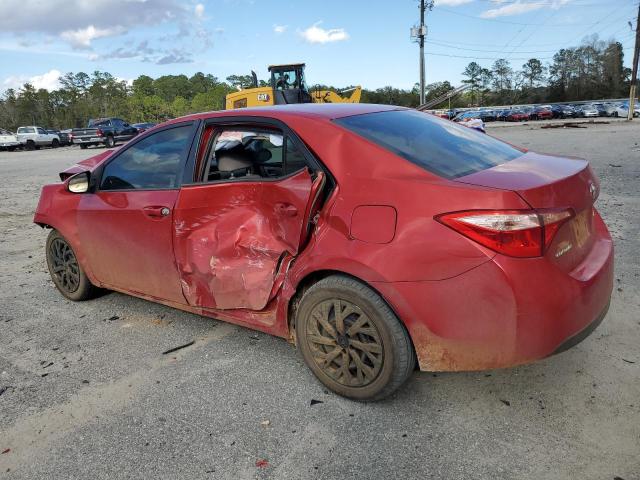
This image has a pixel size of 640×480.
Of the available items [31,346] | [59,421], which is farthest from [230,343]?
[31,346]

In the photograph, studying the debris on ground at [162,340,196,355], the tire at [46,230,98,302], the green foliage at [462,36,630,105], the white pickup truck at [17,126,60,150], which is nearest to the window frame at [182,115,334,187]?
the debris on ground at [162,340,196,355]

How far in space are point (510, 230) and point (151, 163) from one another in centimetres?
257

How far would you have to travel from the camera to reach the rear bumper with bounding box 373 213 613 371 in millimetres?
2180

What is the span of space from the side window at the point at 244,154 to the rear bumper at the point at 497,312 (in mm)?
1173

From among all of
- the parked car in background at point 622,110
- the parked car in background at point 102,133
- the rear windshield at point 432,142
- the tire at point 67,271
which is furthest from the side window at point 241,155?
the parked car in background at point 622,110

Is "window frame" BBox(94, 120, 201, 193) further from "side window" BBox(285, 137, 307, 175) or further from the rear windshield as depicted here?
the rear windshield

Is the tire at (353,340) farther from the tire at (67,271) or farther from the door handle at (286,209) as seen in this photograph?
the tire at (67,271)

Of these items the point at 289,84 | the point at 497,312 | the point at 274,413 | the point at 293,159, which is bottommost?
the point at 274,413

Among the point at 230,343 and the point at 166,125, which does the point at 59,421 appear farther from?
the point at 166,125

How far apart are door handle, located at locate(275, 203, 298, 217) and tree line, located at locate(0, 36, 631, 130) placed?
198ft

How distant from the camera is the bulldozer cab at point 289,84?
18.6m

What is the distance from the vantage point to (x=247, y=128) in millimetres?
3176

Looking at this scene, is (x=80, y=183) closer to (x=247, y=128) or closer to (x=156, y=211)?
(x=156, y=211)

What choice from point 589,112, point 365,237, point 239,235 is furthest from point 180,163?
point 589,112
